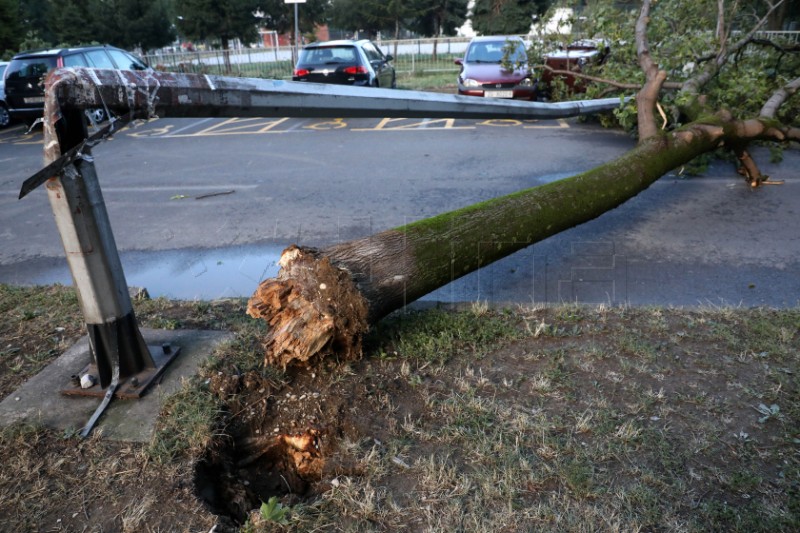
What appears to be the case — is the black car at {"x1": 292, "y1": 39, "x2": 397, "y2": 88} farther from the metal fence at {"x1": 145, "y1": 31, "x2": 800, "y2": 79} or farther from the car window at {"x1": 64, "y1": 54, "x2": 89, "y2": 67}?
the metal fence at {"x1": 145, "y1": 31, "x2": 800, "y2": 79}

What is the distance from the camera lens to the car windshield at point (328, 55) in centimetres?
1328

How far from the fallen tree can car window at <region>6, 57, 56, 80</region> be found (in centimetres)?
1247

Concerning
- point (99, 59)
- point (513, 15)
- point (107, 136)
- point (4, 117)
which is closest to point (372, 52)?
point (99, 59)

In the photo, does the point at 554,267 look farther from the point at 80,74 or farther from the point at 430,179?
the point at 80,74

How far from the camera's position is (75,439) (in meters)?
2.75

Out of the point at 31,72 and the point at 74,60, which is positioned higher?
the point at 74,60

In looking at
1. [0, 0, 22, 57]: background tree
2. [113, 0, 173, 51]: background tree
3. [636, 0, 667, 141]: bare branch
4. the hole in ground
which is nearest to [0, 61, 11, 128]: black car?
[0, 0, 22, 57]: background tree

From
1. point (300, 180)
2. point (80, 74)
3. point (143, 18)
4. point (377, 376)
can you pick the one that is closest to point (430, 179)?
point (300, 180)

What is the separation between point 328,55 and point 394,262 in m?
11.4

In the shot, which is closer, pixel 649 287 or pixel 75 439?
pixel 75 439

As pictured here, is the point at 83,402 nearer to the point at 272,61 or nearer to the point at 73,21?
the point at 272,61

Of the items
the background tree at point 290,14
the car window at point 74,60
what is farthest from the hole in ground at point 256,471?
the background tree at point 290,14

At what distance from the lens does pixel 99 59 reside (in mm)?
13414

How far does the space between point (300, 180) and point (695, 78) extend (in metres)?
5.54
